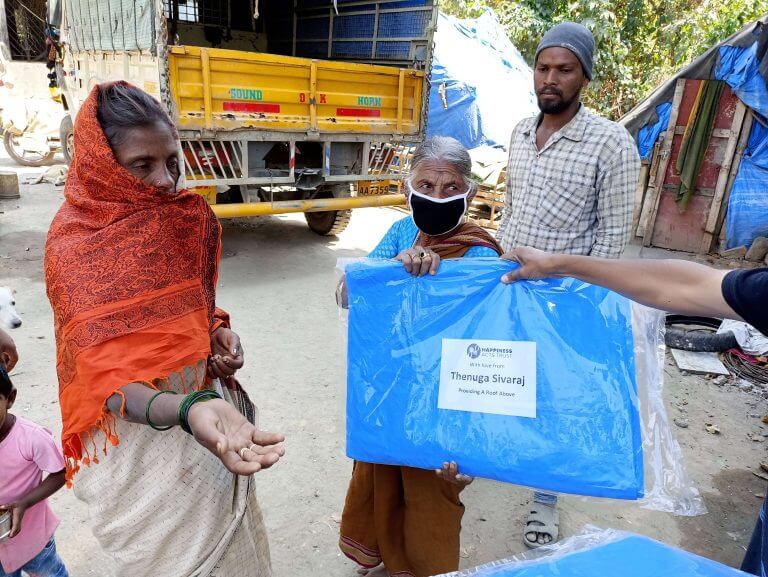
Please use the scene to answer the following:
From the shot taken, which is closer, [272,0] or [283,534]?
[283,534]

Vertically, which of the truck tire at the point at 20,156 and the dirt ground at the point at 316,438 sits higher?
the truck tire at the point at 20,156

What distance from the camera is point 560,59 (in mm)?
2305

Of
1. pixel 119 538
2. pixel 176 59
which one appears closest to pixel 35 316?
pixel 176 59

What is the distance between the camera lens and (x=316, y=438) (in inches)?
124

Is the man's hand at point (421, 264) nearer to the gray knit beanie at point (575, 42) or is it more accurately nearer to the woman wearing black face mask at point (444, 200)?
the woman wearing black face mask at point (444, 200)

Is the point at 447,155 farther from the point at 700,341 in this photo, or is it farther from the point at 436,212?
A: the point at 700,341

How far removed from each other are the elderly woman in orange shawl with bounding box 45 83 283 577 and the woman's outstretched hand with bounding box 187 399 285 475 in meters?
0.03

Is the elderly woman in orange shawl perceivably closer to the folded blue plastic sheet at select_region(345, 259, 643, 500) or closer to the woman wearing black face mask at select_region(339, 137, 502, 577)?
the folded blue plastic sheet at select_region(345, 259, 643, 500)

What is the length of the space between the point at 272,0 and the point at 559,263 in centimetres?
853

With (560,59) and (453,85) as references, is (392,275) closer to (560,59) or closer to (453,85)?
(560,59)

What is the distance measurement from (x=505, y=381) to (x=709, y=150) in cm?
725

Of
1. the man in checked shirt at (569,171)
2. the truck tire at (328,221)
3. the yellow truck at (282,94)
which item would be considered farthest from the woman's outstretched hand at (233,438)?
the truck tire at (328,221)

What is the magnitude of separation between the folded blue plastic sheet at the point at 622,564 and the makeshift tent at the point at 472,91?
10.2 metres

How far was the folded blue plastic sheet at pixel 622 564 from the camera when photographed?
92cm
